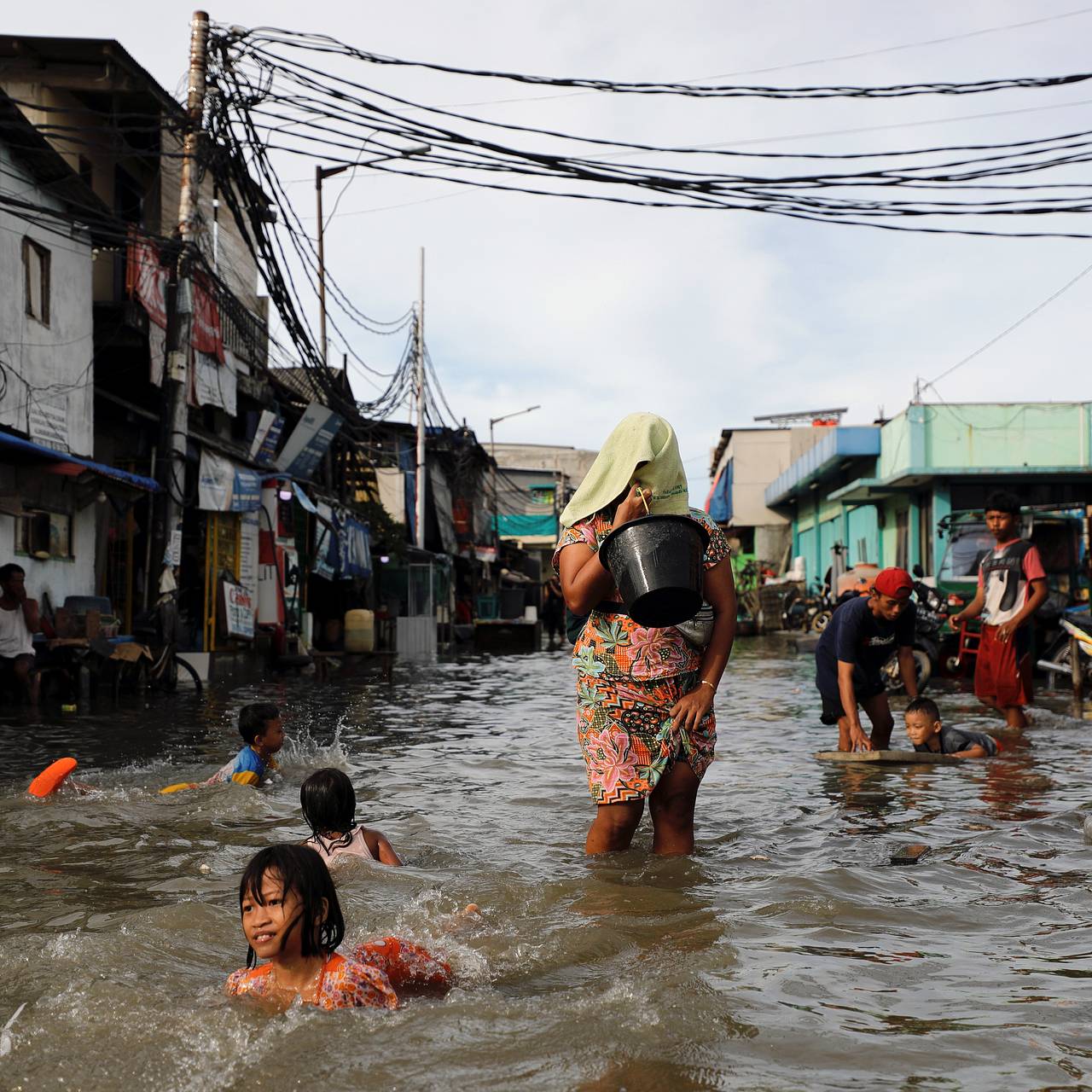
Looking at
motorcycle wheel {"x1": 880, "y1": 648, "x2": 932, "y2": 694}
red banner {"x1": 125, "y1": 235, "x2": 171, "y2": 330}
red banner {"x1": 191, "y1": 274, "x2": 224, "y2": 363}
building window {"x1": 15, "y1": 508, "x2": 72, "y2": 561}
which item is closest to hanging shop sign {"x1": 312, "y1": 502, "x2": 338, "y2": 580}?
red banner {"x1": 191, "y1": 274, "x2": 224, "y2": 363}

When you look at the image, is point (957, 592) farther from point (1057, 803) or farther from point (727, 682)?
point (1057, 803)

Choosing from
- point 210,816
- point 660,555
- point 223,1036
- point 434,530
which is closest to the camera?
point 223,1036

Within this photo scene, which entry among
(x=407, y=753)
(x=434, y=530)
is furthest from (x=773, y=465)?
(x=407, y=753)

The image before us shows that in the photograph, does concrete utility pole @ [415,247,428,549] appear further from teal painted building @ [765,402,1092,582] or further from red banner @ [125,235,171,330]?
red banner @ [125,235,171,330]

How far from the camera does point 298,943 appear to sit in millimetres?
3150

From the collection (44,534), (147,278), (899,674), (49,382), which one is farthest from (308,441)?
(899,674)

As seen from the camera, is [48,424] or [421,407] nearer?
[48,424]

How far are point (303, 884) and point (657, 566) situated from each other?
1.51m

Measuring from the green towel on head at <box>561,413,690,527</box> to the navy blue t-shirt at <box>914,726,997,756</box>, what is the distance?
5.24 metres

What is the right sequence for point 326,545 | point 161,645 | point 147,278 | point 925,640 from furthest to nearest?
point 326,545 → point 147,278 → point 925,640 → point 161,645

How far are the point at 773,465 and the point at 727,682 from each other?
1473 inches

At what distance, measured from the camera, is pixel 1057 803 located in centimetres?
670

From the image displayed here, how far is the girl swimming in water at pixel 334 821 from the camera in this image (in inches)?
190

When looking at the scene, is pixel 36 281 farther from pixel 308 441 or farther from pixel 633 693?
pixel 633 693
